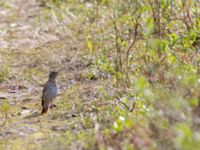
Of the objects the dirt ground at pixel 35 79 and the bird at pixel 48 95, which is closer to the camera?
the dirt ground at pixel 35 79

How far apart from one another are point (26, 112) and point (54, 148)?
7.25 ft

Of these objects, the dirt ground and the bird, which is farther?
the bird

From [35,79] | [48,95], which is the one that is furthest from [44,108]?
[35,79]

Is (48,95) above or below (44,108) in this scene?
above

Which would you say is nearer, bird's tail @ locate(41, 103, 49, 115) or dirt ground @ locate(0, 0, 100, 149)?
dirt ground @ locate(0, 0, 100, 149)

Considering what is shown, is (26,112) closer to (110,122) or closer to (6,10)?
(110,122)

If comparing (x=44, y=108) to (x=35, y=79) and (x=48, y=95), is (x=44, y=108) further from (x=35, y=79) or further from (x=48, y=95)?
(x=35, y=79)

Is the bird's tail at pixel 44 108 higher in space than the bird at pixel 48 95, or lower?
lower

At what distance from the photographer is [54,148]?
5.14 meters

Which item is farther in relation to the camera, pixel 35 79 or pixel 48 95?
pixel 35 79

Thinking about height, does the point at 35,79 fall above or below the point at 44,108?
above

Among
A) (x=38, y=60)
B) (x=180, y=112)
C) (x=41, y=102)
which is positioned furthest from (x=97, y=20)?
(x=180, y=112)

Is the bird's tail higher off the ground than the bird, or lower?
lower

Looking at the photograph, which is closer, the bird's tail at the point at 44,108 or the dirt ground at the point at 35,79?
the dirt ground at the point at 35,79
